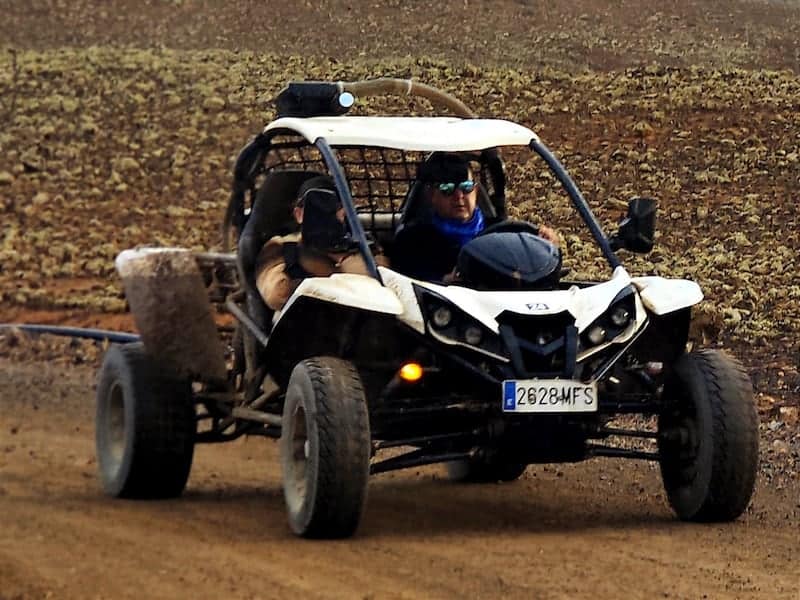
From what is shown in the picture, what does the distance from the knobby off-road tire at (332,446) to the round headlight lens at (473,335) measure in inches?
18.6

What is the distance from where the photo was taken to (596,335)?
796 centimetres

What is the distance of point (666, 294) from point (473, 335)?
0.97 meters

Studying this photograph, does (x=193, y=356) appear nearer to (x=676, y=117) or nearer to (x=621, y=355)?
(x=621, y=355)

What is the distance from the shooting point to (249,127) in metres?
27.0

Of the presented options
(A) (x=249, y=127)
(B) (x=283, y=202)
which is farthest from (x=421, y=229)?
(A) (x=249, y=127)

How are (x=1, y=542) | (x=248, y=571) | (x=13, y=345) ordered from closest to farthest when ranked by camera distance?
(x=248, y=571), (x=1, y=542), (x=13, y=345)

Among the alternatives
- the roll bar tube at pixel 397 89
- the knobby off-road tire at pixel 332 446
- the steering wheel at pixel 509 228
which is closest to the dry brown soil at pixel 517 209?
the knobby off-road tire at pixel 332 446

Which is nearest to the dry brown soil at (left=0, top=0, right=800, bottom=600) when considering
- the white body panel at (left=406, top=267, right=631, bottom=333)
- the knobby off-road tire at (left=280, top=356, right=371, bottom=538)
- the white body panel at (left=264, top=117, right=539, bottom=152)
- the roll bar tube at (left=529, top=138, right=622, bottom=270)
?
the knobby off-road tire at (left=280, top=356, right=371, bottom=538)

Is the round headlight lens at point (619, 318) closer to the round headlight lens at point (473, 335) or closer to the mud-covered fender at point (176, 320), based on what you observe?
the round headlight lens at point (473, 335)

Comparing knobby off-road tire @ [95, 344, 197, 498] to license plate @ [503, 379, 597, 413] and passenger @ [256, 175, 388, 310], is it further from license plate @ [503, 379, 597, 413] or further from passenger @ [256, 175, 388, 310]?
license plate @ [503, 379, 597, 413]

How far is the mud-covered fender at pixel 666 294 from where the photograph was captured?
8.19 meters

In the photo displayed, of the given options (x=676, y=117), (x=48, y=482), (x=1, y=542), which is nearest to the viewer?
(x=1, y=542)

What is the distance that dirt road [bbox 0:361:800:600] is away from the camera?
6.81 m

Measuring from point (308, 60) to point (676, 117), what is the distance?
666cm
